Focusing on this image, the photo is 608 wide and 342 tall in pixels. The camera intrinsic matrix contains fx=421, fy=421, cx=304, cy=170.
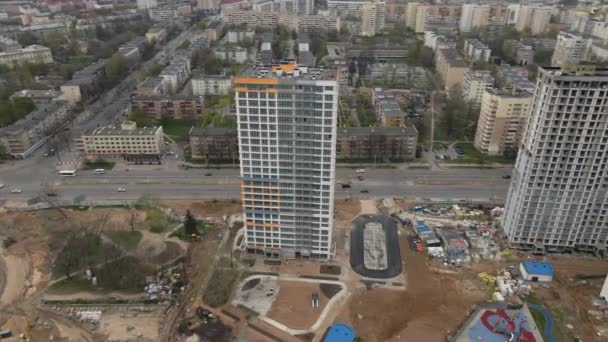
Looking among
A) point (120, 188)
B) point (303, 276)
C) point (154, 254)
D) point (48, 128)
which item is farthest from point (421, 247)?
point (48, 128)

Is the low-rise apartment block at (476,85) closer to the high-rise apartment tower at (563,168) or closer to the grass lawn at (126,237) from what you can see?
the high-rise apartment tower at (563,168)

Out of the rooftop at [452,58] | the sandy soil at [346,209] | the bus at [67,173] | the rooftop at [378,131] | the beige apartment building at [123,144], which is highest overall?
the rooftop at [452,58]

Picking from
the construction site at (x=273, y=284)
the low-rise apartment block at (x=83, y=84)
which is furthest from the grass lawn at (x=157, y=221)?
the low-rise apartment block at (x=83, y=84)

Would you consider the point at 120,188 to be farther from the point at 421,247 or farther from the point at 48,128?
the point at 421,247

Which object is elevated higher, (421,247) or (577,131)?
(577,131)

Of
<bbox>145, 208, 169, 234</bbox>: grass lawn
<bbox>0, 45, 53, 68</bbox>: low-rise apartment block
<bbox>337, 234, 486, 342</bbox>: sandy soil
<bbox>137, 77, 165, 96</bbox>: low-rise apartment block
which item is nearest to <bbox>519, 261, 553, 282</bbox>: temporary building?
<bbox>337, 234, 486, 342</bbox>: sandy soil

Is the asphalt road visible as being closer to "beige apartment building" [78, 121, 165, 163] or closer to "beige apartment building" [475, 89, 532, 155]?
"beige apartment building" [78, 121, 165, 163]

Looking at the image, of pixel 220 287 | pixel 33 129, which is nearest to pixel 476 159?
pixel 220 287
